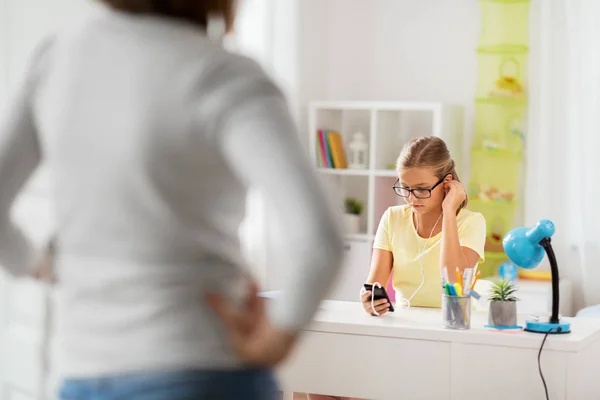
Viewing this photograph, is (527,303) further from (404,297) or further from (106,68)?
(106,68)

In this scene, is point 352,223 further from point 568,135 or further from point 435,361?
point 435,361

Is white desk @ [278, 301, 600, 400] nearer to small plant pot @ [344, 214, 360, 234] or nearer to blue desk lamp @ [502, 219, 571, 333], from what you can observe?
blue desk lamp @ [502, 219, 571, 333]

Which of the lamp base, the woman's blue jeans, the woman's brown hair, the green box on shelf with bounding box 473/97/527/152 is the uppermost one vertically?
the green box on shelf with bounding box 473/97/527/152

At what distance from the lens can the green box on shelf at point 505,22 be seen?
4.88 meters

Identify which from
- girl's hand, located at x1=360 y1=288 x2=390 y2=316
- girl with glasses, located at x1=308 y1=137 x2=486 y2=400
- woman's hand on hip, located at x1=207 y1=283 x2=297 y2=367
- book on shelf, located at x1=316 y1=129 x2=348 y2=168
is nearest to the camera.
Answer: woman's hand on hip, located at x1=207 y1=283 x2=297 y2=367

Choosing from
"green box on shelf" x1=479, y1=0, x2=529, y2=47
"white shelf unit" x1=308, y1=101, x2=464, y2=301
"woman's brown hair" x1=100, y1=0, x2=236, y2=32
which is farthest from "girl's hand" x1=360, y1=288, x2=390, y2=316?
"green box on shelf" x1=479, y1=0, x2=529, y2=47

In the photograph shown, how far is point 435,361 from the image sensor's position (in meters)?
2.59

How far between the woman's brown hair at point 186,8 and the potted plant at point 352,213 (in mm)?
4233

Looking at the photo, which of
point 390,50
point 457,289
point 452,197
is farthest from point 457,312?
point 390,50

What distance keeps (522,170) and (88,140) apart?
438 centimetres

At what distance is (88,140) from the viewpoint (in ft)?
3.03

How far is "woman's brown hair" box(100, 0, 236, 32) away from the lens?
0.95m

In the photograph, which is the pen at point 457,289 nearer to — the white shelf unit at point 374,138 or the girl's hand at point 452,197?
the girl's hand at point 452,197

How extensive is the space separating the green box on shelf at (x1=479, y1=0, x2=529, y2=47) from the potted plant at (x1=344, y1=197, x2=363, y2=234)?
45.8 inches
